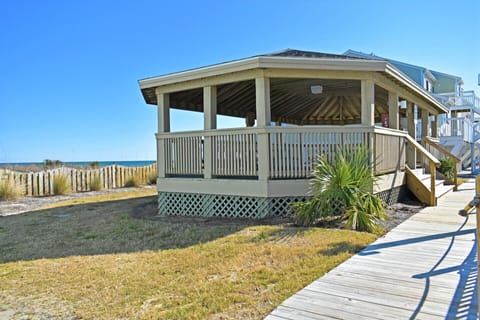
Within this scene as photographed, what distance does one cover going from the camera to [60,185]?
13195mm

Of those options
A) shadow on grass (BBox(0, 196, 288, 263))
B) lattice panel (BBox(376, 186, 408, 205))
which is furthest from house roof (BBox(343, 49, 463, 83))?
shadow on grass (BBox(0, 196, 288, 263))

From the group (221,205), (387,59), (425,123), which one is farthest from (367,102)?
(387,59)

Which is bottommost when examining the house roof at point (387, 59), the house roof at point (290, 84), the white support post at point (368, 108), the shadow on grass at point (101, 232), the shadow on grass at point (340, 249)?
the shadow on grass at point (101, 232)

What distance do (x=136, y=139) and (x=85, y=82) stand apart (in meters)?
8.40

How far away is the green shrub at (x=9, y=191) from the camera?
1147cm

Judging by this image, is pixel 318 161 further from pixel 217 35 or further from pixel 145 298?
pixel 217 35

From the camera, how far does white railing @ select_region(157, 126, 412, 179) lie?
650 cm

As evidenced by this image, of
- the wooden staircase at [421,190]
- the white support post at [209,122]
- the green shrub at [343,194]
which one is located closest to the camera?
the green shrub at [343,194]

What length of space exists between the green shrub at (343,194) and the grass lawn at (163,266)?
0.46 m

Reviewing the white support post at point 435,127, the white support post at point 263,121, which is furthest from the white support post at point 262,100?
the white support post at point 435,127

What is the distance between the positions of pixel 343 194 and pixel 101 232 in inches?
174

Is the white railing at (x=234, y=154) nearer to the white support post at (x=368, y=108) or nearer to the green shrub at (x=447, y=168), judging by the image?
the white support post at (x=368, y=108)

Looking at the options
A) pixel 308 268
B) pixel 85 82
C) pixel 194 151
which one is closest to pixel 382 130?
pixel 194 151

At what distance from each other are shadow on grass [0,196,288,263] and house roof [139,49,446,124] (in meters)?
2.97
